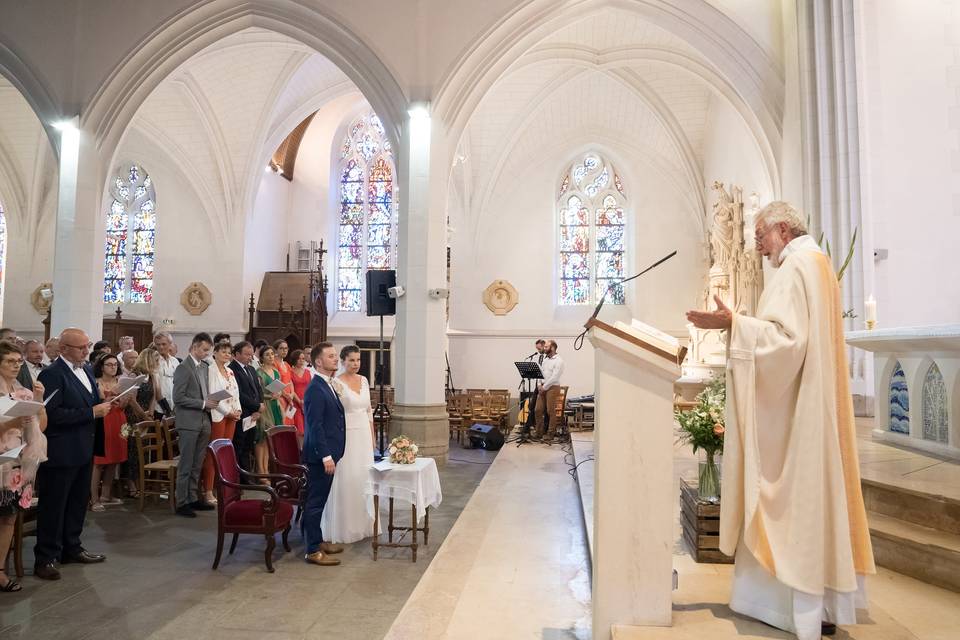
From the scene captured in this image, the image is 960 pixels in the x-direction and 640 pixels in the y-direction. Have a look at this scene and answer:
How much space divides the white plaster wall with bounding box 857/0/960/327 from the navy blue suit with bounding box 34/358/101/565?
7815 millimetres

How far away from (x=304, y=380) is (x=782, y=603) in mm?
6161

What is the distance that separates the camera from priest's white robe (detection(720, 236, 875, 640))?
2182 mm

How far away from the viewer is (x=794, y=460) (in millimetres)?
2234

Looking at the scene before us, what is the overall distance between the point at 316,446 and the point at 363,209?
11836mm

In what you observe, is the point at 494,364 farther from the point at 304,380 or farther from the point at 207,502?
the point at 207,502

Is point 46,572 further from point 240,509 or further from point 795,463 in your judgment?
point 795,463

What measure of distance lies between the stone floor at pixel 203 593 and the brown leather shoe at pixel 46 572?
2.1 inches

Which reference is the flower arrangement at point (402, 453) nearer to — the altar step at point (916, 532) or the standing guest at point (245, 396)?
the standing guest at point (245, 396)

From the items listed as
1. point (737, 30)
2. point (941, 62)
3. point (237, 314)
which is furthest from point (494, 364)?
point (941, 62)

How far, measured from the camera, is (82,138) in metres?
9.51

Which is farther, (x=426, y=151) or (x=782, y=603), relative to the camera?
(x=426, y=151)

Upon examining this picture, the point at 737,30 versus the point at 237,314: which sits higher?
the point at 737,30

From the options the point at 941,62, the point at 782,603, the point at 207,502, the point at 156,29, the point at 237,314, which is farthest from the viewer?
the point at 237,314

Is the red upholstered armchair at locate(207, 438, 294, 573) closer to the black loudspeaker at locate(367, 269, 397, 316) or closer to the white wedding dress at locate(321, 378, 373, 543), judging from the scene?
the white wedding dress at locate(321, 378, 373, 543)
